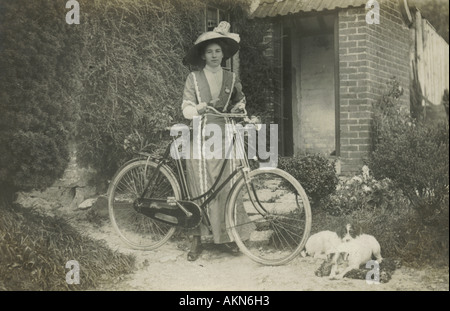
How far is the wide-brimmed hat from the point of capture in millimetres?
4762

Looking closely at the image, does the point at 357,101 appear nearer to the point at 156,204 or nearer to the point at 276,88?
the point at 276,88

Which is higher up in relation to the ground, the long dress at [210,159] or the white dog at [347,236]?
the long dress at [210,159]

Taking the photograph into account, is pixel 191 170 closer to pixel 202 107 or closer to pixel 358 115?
pixel 202 107

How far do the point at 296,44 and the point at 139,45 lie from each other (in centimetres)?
445

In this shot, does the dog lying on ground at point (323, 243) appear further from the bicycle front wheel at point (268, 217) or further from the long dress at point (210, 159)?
the long dress at point (210, 159)

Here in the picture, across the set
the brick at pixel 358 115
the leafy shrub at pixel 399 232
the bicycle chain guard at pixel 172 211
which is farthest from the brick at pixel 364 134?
the bicycle chain guard at pixel 172 211

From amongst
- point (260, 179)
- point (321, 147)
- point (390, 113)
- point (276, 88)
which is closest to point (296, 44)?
point (321, 147)

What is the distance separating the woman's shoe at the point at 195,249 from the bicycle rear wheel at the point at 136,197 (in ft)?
0.82

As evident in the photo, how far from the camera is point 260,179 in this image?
4.43 metres

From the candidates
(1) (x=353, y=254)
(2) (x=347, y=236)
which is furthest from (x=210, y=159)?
(1) (x=353, y=254)

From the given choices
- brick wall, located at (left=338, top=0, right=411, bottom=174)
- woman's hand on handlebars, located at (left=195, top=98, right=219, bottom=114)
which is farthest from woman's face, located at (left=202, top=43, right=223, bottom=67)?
brick wall, located at (left=338, top=0, right=411, bottom=174)

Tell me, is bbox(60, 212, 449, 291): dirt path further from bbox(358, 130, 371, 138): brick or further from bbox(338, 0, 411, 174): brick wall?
bbox(358, 130, 371, 138): brick

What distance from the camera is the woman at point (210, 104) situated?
466cm

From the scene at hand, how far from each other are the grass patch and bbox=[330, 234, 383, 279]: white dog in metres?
1.99
